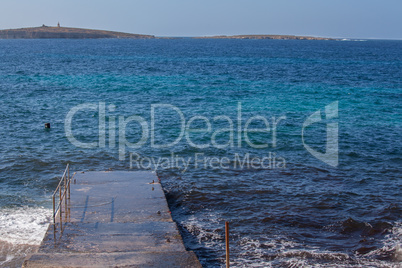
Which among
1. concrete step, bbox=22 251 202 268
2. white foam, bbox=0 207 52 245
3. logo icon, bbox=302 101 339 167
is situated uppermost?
logo icon, bbox=302 101 339 167

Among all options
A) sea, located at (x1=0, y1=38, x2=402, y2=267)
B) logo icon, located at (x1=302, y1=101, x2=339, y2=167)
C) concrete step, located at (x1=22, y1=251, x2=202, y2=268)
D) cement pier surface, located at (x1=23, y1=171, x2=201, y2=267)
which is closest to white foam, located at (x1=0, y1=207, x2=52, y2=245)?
sea, located at (x1=0, y1=38, x2=402, y2=267)

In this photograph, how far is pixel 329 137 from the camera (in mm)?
27266

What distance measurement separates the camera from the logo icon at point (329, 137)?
75.3 feet

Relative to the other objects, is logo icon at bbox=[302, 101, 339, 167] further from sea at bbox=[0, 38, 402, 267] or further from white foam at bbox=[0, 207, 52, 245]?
white foam at bbox=[0, 207, 52, 245]

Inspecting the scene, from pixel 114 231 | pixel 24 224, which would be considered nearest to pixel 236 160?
pixel 114 231

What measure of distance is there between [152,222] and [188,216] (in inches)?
111

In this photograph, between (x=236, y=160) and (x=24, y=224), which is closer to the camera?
(x=24, y=224)

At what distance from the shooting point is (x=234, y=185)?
1884 centimetres

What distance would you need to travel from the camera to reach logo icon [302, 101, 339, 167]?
22953 mm

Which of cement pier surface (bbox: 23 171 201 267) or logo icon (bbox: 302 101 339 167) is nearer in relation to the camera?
cement pier surface (bbox: 23 171 201 267)

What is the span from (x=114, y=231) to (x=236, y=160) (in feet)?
36.0

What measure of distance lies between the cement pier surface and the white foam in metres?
1.15

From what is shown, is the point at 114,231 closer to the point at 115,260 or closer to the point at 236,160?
the point at 115,260

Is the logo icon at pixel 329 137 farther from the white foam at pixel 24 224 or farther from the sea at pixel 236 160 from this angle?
the white foam at pixel 24 224
